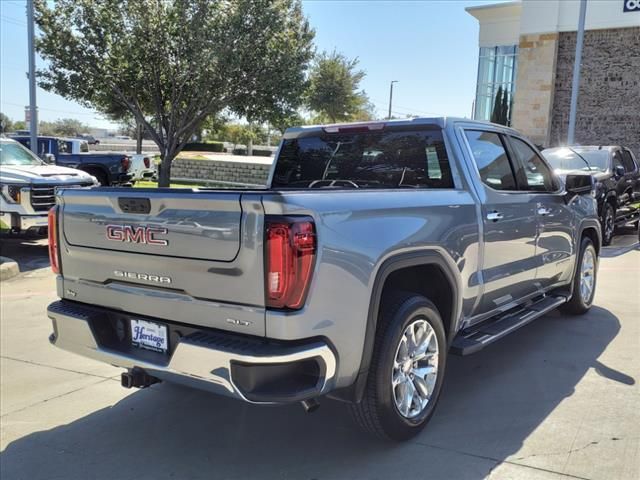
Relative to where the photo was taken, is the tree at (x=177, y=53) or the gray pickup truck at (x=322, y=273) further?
the tree at (x=177, y=53)

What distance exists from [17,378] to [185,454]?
2059mm

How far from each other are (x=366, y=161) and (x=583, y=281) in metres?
3.02

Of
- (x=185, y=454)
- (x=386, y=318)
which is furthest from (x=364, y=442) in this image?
(x=185, y=454)

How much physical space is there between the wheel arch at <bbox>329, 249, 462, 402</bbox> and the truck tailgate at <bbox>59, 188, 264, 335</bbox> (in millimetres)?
619

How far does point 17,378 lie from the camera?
4.81 meters

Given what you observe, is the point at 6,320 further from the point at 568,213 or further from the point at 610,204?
the point at 610,204

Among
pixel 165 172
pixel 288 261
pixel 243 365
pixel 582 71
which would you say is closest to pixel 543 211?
pixel 288 261

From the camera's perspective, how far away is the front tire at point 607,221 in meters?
11.1

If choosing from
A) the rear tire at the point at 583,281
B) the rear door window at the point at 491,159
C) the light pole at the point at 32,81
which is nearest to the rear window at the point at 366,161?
the rear door window at the point at 491,159

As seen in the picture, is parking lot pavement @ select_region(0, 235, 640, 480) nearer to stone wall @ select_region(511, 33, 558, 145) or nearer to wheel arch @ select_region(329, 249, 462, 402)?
wheel arch @ select_region(329, 249, 462, 402)

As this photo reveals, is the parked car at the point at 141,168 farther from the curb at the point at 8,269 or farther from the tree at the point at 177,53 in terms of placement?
the curb at the point at 8,269

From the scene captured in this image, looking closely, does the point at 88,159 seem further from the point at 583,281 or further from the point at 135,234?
the point at 135,234

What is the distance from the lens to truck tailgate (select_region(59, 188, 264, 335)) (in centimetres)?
286

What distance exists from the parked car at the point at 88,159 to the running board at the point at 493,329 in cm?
1454
